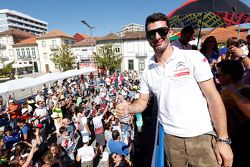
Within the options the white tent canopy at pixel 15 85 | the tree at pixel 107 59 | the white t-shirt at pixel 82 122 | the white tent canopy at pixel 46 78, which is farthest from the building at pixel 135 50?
the white t-shirt at pixel 82 122

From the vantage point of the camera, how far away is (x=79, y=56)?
166 ft

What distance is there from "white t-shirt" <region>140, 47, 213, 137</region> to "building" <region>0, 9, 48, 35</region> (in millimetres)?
116323

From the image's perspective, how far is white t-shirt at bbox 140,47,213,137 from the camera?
6.07 ft

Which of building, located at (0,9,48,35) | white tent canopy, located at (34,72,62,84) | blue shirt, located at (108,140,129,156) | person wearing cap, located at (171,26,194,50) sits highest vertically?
building, located at (0,9,48,35)

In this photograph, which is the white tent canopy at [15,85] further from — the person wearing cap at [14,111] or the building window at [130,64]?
the building window at [130,64]

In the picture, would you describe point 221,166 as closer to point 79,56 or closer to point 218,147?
point 218,147

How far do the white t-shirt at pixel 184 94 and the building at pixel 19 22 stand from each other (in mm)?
116323

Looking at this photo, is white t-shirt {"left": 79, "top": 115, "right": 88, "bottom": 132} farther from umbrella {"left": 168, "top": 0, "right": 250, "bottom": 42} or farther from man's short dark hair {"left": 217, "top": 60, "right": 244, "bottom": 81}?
man's short dark hair {"left": 217, "top": 60, "right": 244, "bottom": 81}

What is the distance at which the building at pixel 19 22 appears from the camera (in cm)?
9831

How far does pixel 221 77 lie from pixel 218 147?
1.02 meters

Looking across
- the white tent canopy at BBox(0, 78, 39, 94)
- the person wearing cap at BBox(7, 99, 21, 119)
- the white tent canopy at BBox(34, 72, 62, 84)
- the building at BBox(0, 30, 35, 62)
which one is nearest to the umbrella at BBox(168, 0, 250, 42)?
the person wearing cap at BBox(7, 99, 21, 119)

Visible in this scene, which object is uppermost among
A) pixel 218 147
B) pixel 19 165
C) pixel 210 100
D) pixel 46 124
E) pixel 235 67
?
pixel 235 67

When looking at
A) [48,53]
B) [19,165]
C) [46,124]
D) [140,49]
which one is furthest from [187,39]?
[48,53]

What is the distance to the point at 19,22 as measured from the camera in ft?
353
